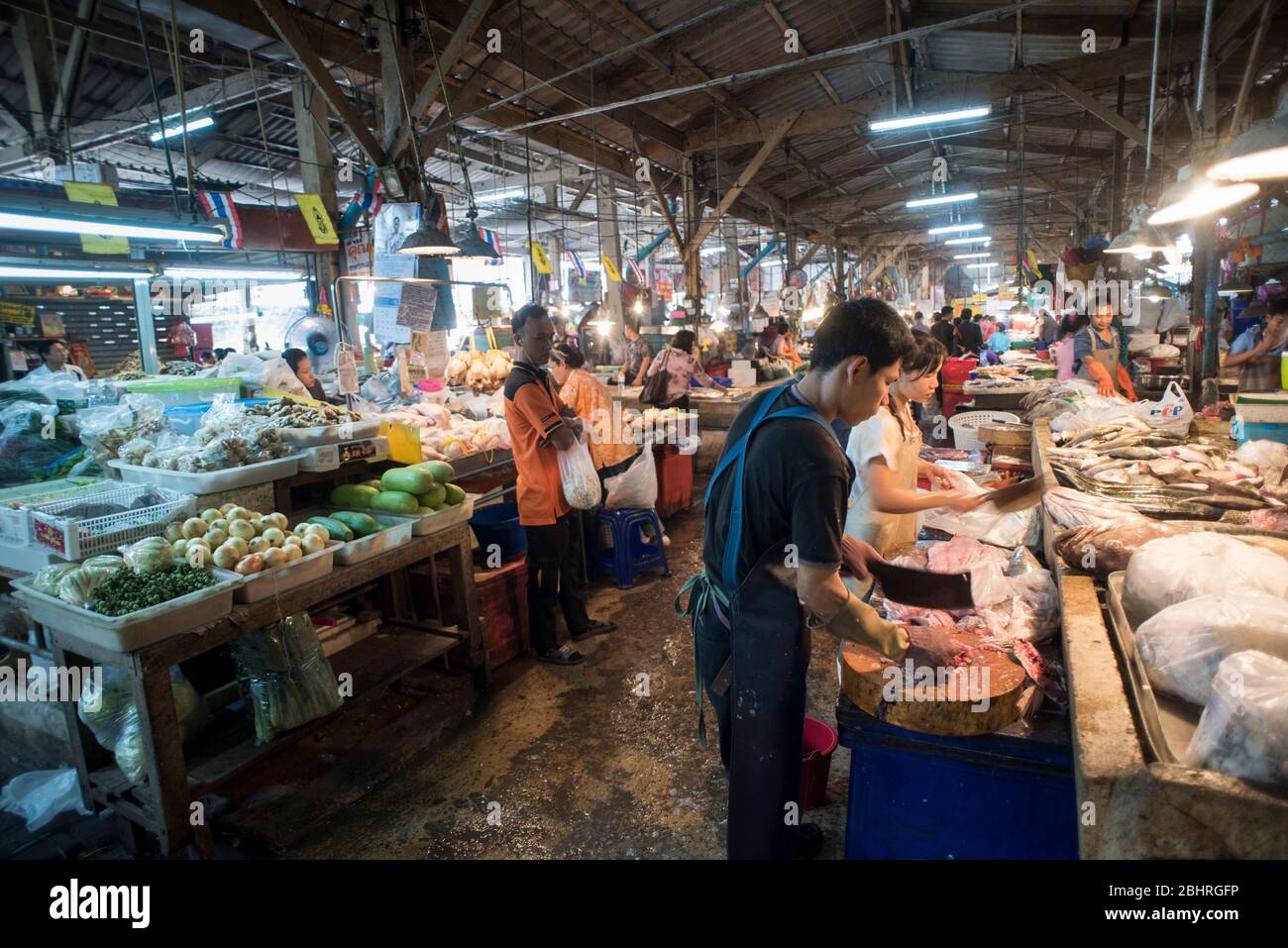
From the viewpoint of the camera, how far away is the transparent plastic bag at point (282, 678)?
10.2ft

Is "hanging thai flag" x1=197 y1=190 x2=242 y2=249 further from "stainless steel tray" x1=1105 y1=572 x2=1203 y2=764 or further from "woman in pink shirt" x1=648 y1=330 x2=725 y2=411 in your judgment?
"stainless steel tray" x1=1105 y1=572 x2=1203 y2=764

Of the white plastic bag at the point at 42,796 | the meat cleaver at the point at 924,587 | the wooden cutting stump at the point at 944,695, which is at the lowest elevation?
the white plastic bag at the point at 42,796

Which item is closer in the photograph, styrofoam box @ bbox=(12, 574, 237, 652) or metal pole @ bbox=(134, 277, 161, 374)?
styrofoam box @ bbox=(12, 574, 237, 652)

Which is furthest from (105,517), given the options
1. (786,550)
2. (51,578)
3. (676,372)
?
(676,372)

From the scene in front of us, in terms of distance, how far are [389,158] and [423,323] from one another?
4.66 ft

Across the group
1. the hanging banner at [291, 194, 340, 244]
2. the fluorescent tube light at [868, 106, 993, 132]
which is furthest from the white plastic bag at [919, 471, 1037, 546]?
the fluorescent tube light at [868, 106, 993, 132]

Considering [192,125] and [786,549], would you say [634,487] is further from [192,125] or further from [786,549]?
[192,125]

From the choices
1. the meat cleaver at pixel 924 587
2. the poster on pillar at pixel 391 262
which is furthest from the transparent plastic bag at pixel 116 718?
the poster on pillar at pixel 391 262

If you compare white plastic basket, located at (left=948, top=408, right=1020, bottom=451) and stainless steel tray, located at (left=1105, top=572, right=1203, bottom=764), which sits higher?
white plastic basket, located at (left=948, top=408, right=1020, bottom=451)

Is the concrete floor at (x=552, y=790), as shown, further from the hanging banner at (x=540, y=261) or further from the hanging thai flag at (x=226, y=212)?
the hanging banner at (x=540, y=261)

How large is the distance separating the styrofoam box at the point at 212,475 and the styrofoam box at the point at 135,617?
73 centimetres

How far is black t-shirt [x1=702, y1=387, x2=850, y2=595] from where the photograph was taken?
195 centimetres

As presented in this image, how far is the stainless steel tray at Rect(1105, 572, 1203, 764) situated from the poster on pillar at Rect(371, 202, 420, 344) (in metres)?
5.69
